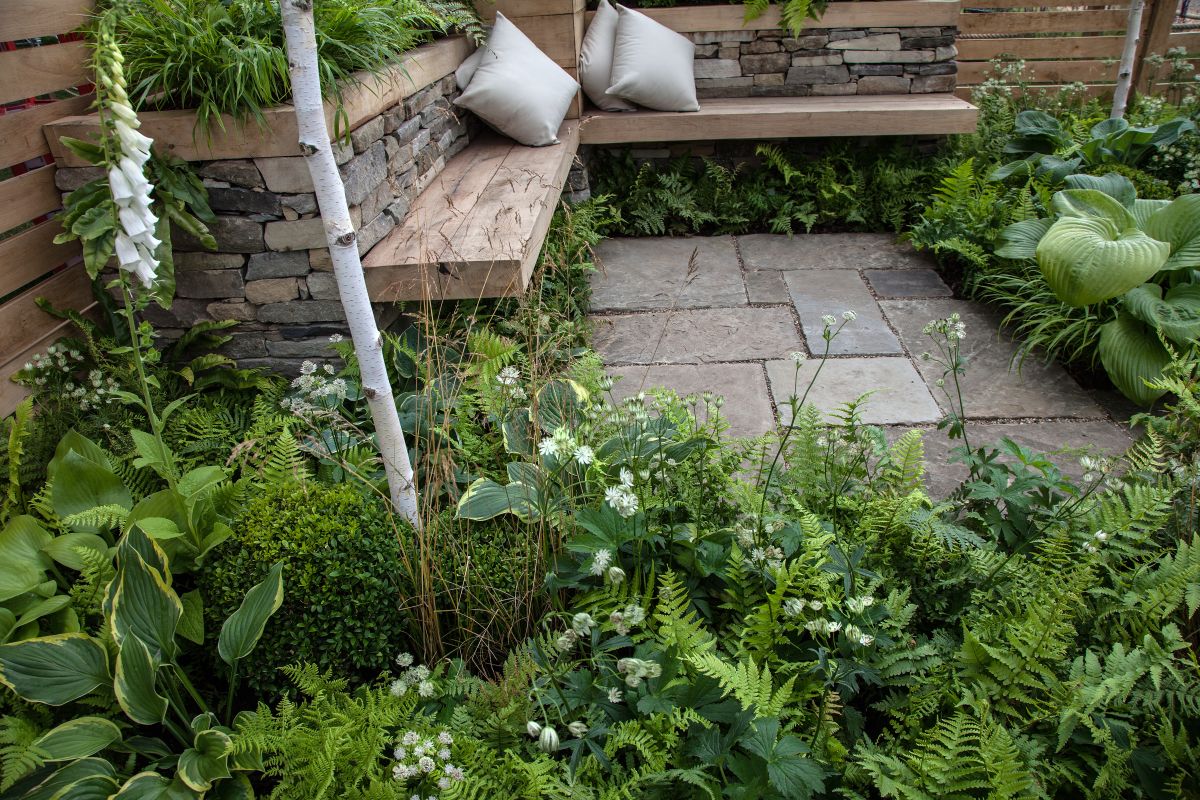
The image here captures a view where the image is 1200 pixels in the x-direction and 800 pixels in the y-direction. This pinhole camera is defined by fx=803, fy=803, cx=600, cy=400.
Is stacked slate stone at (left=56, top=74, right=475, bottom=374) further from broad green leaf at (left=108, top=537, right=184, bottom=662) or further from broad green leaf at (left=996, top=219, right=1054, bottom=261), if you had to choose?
broad green leaf at (left=996, top=219, right=1054, bottom=261)

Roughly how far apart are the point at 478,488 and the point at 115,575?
0.78 m

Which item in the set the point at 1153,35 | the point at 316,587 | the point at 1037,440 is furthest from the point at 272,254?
the point at 1153,35

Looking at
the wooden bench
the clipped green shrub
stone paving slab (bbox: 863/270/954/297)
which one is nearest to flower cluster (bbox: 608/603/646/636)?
the clipped green shrub

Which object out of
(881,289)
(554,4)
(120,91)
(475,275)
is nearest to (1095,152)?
(881,289)

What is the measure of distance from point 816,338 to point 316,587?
238 cm

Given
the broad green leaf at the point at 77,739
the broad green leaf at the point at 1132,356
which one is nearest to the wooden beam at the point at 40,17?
the broad green leaf at the point at 77,739

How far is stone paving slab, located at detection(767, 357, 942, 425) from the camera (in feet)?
9.43

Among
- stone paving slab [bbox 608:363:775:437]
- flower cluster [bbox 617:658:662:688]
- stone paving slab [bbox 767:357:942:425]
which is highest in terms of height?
flower cluster [bbox 617:658:662:688]

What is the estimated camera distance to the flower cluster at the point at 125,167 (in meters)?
1.35

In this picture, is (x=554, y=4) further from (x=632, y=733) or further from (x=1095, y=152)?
(x=632, y=733)

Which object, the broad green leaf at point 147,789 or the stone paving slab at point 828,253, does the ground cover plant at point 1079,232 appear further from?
the broad green leaf at point 147,789

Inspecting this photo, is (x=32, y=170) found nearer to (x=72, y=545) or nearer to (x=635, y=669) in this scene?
(x=72, y=545)

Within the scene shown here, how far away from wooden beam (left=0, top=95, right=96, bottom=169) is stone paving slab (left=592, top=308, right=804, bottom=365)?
1995mm

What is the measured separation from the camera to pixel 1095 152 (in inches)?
156
